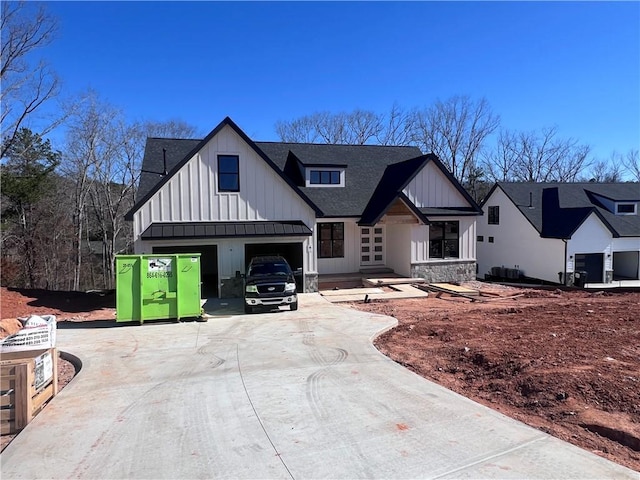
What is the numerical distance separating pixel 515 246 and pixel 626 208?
29.4 ft

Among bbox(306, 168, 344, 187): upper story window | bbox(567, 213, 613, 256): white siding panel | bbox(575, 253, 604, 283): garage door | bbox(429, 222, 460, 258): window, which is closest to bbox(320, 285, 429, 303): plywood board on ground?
bbox(429, 222, 460, 258): window

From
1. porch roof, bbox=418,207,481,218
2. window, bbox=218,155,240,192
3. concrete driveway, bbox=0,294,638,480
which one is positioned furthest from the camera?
porch roof, bbox=418,207,481,218

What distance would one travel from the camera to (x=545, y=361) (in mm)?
7363

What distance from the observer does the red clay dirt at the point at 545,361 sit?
5.19m

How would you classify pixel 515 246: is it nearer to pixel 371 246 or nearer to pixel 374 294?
pixel 371 246

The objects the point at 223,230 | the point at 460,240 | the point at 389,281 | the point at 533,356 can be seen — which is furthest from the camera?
the point at 460,240

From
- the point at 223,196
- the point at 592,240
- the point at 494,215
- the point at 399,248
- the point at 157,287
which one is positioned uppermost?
the point at 494,215

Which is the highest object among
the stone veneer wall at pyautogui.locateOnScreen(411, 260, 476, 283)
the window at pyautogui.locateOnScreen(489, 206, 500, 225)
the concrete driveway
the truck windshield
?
the window at pyautogui.locateOnScreen(489, 206, 500, 225)

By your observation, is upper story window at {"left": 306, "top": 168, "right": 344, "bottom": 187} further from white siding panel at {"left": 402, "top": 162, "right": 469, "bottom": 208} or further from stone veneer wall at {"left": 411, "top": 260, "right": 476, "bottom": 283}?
stone veneer wall at {"left": 411, "top": 260, "right": 476, "bottom": 283}

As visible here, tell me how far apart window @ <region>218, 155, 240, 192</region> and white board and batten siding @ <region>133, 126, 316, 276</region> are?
0.14 m

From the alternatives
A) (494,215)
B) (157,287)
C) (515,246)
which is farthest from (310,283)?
(494,215)

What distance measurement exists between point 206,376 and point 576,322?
957 centimetres

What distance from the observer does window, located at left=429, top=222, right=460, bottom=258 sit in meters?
19.8

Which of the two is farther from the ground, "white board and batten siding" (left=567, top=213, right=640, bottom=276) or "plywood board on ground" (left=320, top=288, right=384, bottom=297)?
"white board and batten siding" (left=567, top=213, right=640, bottom=276)
